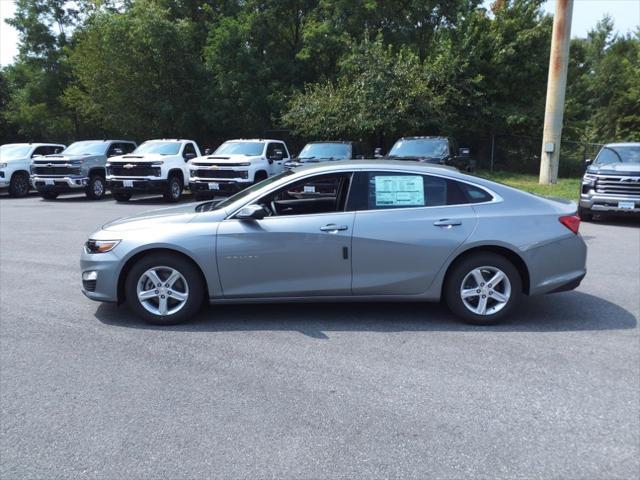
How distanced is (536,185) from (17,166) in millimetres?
17999

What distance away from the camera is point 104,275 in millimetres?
5301

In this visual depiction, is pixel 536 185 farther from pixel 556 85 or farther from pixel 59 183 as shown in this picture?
pixel 59 183

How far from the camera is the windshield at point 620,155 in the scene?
12547 millimetres

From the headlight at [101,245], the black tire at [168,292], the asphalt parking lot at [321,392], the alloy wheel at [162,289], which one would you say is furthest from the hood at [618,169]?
the headlight at [101,245]

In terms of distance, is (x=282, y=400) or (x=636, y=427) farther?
(x=282, y=400)

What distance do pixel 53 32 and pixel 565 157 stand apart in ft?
93.1

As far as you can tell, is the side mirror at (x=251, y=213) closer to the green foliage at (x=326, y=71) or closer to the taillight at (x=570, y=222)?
the taillight at (x=570, y=222)

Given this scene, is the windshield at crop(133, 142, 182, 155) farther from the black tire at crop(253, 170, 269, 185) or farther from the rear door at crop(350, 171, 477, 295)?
the rear door at crop(350, 171, 477, 295)

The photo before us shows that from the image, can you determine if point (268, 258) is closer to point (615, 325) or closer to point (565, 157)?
Answer: point (615, 325)

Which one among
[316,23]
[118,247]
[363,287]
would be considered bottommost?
[363,287]

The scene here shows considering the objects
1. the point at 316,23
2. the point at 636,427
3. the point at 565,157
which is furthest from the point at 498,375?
the point at 316,23

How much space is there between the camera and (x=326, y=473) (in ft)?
9.80

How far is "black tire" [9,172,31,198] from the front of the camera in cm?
1966

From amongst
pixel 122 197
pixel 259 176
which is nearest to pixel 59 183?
pixel 122 197
